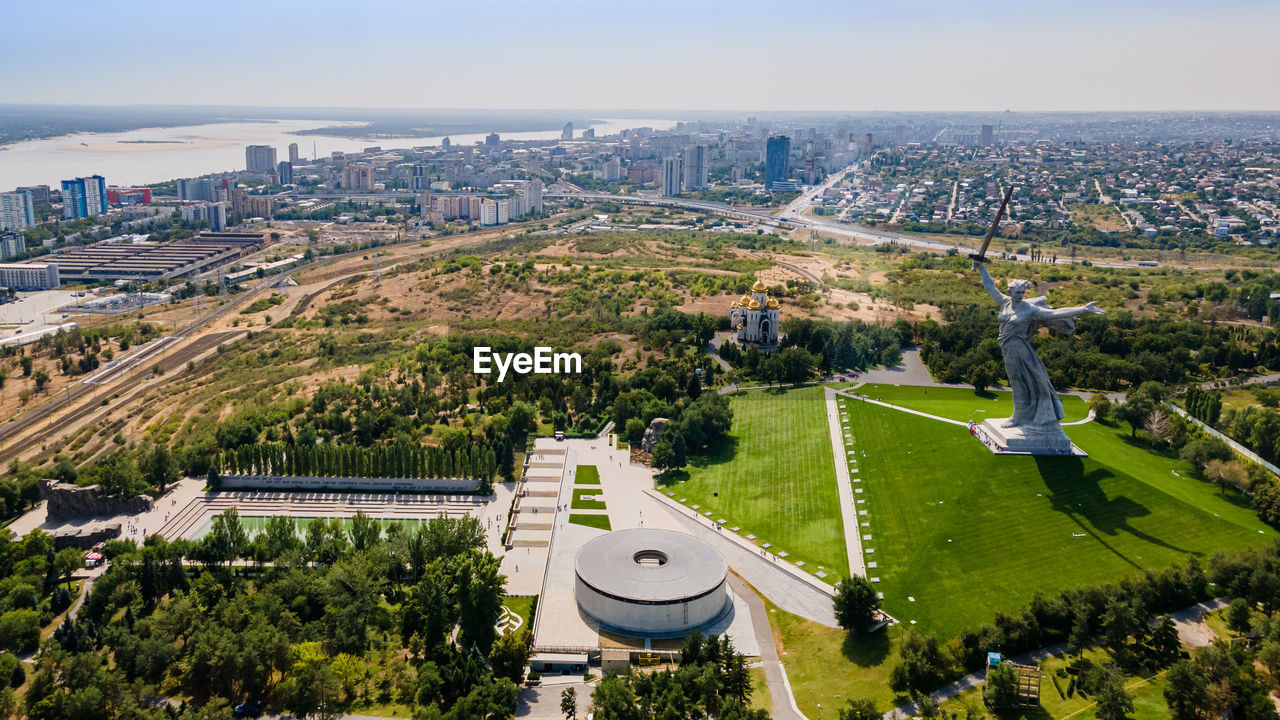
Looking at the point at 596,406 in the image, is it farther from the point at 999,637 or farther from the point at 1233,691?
the point at 1233,691

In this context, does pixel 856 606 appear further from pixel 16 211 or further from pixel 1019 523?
pixel 16 211

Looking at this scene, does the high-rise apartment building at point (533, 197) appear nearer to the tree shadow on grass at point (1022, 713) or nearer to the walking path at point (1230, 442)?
the walking path at point (1230, 442)

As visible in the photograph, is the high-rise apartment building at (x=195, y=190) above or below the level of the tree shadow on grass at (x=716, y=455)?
above

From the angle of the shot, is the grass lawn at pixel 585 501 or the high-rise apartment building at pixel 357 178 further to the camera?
the high-rise apartment building at pixel 357 178

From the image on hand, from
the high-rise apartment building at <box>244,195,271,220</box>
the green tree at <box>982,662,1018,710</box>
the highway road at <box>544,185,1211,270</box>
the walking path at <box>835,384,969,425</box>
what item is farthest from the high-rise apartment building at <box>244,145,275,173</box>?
the green tree at <box>982,662,1018,710</box>

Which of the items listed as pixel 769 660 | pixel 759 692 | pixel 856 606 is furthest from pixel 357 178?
pixel 759 692

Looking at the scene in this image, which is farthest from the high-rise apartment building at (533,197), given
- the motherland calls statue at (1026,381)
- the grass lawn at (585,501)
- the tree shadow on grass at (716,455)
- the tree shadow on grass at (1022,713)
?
the tree shadow on grass at (1022,713)
